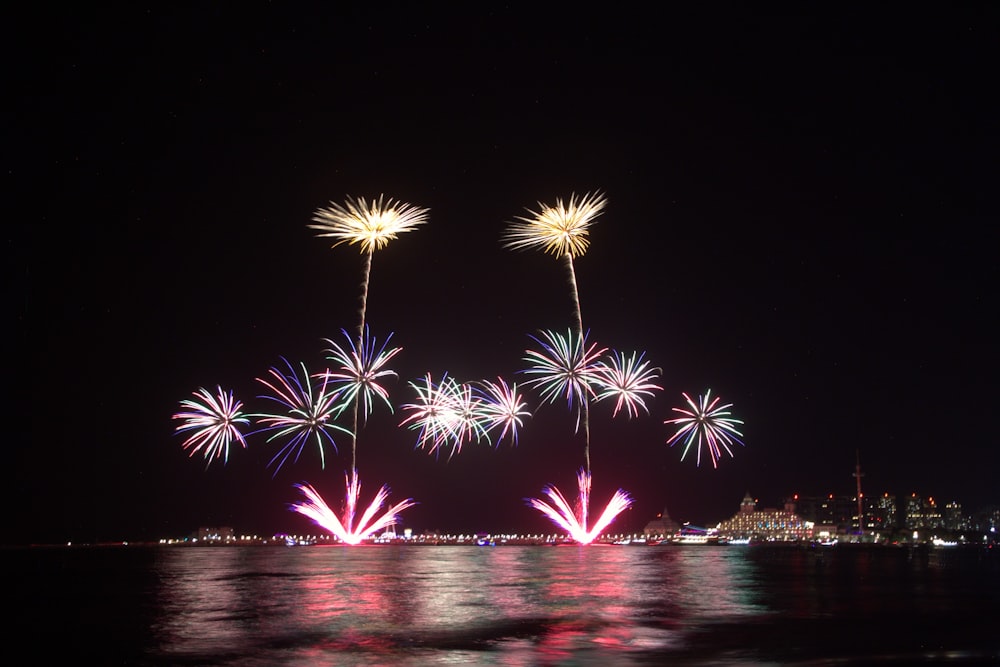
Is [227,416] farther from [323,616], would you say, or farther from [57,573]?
[323,616]

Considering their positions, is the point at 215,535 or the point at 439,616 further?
the point at 215,535

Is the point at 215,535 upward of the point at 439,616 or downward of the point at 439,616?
downward

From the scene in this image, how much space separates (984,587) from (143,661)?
40.1 meters

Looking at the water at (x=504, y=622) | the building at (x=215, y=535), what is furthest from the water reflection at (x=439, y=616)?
the building at (x=215, y=535)

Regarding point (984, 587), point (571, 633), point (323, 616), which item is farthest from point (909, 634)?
point (984, 587)

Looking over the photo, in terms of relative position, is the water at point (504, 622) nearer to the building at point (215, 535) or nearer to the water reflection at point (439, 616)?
the water reflection at point (439, 616)

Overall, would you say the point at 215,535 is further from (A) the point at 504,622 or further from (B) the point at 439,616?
(A) the point at 504,622

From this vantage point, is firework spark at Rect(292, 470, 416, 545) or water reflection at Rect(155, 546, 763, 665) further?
firework spark at Rect(292, 470, 416, 545)

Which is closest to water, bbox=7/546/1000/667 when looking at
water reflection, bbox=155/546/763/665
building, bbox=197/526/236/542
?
water reflection, bbox=155/546/763/665

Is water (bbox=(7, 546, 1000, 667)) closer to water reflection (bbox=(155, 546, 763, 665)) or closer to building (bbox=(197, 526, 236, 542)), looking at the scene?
water reflection (bbox=(155, 546, 763, 665))

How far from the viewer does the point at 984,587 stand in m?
42.3

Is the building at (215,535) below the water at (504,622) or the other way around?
below

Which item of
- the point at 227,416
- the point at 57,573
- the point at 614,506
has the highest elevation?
the point at 227,416

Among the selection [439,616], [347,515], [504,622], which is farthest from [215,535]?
[504,622]
